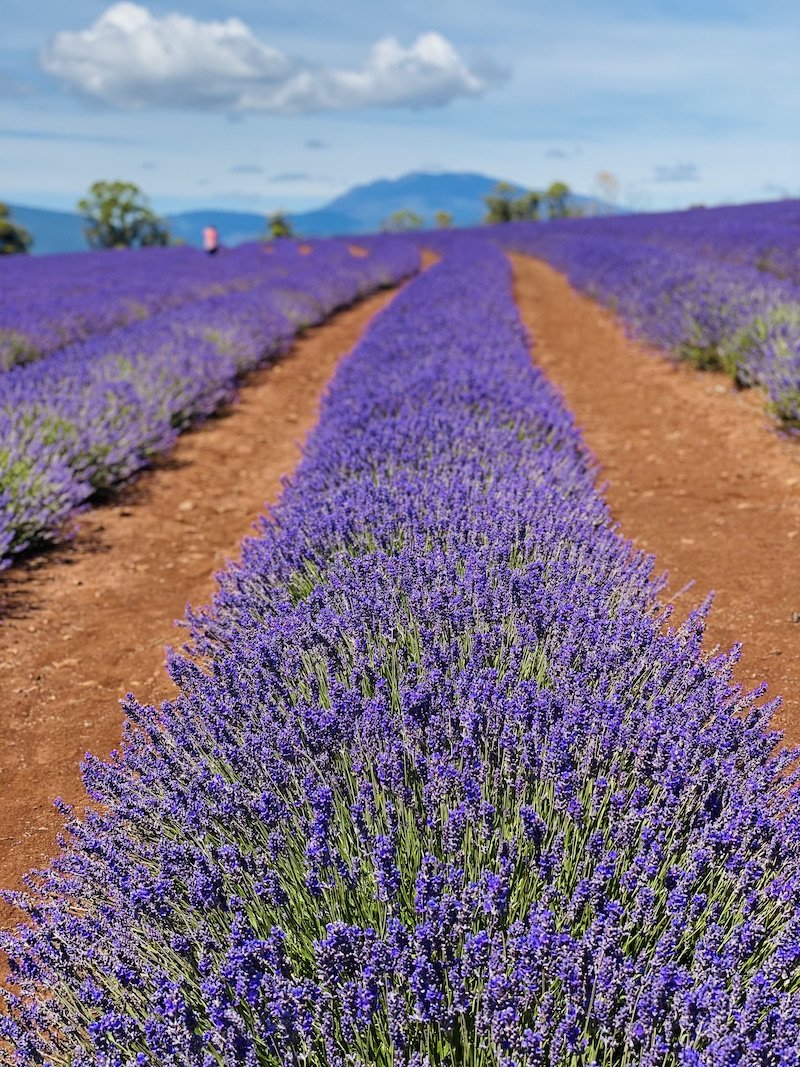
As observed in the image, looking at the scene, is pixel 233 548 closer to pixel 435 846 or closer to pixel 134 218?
pixel 435 846

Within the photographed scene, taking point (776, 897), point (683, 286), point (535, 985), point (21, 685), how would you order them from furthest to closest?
point (683, 286), point (21, 685), point (776, 897), point (535, 985)

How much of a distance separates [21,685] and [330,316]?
11.5m

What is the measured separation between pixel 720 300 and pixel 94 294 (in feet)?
27.5

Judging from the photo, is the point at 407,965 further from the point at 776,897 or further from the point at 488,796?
the point at 776,897

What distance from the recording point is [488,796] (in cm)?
168

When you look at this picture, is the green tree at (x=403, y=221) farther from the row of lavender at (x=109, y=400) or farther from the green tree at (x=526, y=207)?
the row of lavender at (x=109, y=400)

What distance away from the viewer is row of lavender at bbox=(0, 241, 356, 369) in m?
8.95

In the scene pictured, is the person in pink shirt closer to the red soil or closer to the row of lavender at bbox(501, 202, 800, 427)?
the row of lavender at bbox(501, 202, 800, 427)

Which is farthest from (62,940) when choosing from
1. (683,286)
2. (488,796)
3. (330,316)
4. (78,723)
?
(330,316)

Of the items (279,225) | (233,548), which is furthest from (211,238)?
(279,225)

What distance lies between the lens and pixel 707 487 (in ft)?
17.8

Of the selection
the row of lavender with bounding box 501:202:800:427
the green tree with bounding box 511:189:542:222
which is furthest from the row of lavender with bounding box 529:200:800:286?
the green tree with bounding box 511:189:542:222

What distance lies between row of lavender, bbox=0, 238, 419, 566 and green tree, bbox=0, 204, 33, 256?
144 feet

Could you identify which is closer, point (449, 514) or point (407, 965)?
point (407, 965)
